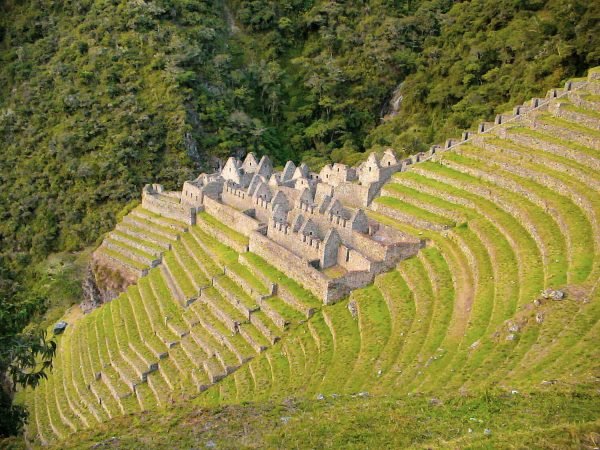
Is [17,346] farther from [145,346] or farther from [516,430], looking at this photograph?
[145,346]

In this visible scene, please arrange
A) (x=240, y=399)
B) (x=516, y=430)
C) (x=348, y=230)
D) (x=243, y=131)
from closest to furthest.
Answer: (x=516, y=430) → (x=240, y=399) → (x=348, y=230) → (x=243, y=131)

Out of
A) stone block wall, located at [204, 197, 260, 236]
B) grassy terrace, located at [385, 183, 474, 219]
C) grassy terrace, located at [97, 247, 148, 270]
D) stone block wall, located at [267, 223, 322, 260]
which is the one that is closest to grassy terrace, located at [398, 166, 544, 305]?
grassy terrace, located at [385, 183, 474, 219]

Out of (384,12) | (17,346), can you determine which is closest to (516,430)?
(17,346)

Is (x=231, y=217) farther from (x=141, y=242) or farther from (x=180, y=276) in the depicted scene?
(x=141, y=242)

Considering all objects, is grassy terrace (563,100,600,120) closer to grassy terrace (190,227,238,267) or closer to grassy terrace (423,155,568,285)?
grassy terrace (423,155,568,285)

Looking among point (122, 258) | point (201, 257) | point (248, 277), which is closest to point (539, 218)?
point (248, 277)

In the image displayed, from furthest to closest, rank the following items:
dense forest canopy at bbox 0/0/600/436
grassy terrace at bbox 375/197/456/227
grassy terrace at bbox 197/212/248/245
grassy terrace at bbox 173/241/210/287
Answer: dense forest canopy at bbox 0/0/600/436 → grassy terrace at bbox 197/212/248/245 → grassy terrace at bbox 173/241/210/287 → grassy terrace at bbox 375/197/456/227
